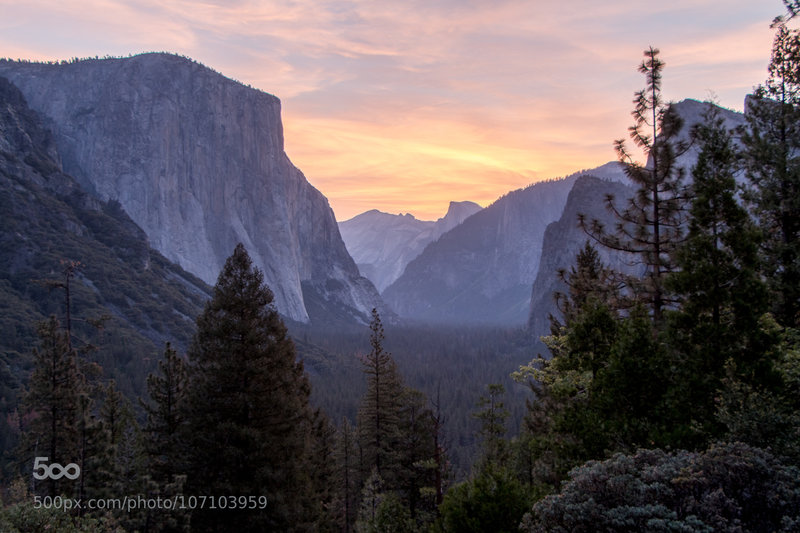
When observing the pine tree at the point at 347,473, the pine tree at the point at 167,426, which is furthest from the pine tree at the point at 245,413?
the pine tree at the point at 347,473

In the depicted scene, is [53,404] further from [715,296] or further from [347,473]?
[715,296]

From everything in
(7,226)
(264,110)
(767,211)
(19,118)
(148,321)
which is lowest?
(148,321)

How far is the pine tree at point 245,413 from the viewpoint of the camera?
49.4 ft

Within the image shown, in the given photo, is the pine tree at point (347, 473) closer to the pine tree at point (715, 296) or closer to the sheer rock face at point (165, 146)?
the pine tree at point (715, 296)

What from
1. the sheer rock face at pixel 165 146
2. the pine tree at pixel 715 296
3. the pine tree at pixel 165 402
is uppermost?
the sheer rock face at pixel 165 146

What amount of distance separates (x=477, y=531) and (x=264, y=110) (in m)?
191

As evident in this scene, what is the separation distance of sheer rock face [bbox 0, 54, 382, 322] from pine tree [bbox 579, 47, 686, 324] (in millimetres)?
144844

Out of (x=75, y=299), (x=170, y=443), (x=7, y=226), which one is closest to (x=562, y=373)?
(x=170, y=443)

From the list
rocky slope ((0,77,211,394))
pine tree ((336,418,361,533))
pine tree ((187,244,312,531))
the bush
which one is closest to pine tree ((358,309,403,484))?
pine tree ((336,418,361,533))

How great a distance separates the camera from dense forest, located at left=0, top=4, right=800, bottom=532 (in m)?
8.12

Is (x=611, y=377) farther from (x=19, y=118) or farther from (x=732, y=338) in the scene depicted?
(x=19, y=118)

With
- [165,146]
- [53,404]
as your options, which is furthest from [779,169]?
[165,146]

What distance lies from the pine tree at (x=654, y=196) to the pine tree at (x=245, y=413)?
39.9 feet

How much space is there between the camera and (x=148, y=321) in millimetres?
97500
